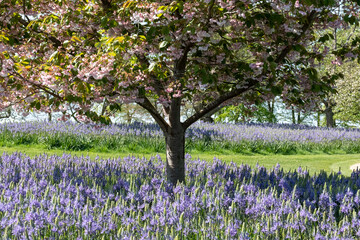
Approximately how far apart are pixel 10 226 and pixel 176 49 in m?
3.25

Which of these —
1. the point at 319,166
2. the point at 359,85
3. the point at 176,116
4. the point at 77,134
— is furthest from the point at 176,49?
the point at 359,85

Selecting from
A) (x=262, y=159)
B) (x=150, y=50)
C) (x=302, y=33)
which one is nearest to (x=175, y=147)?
(x=150, y=50)

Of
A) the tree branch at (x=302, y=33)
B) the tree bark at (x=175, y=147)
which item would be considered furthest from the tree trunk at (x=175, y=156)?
the tree branch at (x=302, y=33)

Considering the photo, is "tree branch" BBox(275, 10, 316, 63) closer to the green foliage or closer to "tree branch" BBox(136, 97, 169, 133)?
"tree branch" BBox(136, 97, 169, 133)

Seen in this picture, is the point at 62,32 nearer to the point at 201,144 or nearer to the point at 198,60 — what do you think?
the point at 198,60

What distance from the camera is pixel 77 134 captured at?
50.2 ft

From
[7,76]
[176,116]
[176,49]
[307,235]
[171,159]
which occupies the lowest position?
[307,235]

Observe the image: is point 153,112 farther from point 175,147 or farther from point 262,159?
point 262,159

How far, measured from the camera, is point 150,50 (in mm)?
5512

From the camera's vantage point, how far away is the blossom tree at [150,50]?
16.3 feet

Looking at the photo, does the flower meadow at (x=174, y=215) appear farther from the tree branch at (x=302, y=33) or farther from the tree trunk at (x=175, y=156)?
the tree branch at (x=302, y=33)

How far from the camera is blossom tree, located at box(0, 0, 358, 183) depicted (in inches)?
196

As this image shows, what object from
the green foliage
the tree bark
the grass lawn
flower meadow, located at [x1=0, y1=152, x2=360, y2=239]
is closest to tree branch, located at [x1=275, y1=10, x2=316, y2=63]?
the tree bark

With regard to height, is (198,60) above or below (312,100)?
above
